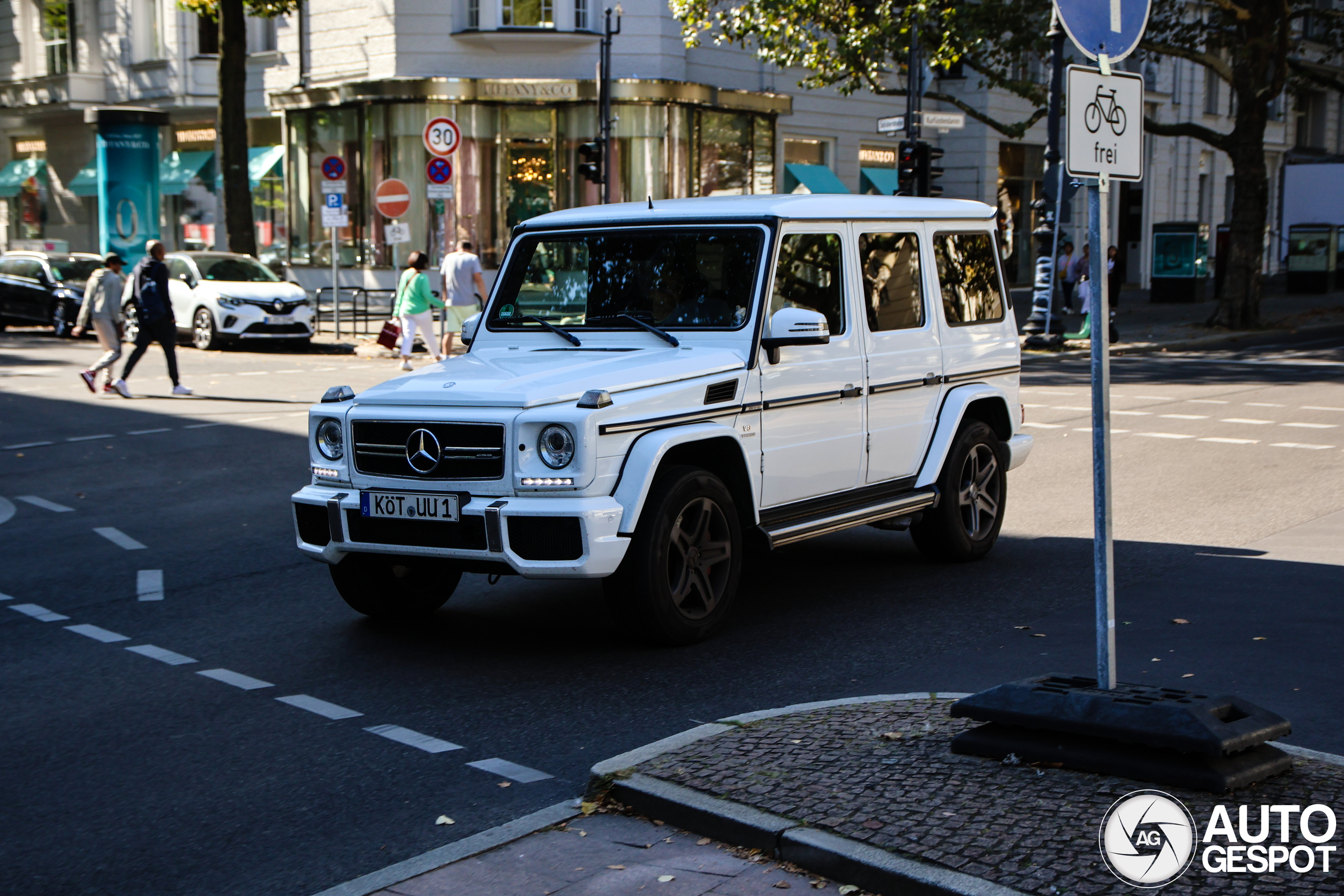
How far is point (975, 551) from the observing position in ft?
27.8

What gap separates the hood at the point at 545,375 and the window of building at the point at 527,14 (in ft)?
91.1

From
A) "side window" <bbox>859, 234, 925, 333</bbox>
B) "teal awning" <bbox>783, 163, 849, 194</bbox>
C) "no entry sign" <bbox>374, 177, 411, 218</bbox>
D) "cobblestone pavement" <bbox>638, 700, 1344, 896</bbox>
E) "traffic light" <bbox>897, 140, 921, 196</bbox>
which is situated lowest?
"cobblestone pavement" <bbox>638, 700, 1344, 896</bbox>

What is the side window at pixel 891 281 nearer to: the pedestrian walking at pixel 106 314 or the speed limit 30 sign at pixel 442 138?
the pedestrian walking at pixel 106 314

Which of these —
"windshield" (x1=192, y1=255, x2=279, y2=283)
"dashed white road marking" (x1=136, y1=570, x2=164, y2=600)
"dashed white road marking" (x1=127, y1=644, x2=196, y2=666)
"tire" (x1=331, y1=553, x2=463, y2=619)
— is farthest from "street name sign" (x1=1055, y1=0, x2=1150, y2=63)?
"windshield" (x1=192, y1=255, x2=279, y2=283)

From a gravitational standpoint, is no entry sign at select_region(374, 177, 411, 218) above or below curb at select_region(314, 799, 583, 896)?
above

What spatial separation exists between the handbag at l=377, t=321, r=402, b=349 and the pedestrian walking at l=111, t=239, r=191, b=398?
4899 millimetres

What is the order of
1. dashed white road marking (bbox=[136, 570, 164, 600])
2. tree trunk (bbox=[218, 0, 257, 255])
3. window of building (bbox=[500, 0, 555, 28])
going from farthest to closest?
1. window of building (bbox=[500, 0, 555, 28])
2. tree trunk (bbox=[218, 0, 257, 255])
3. dashed white road marking (bbox=[136, 570, 164, 600])

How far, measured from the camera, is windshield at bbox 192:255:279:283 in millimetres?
25406

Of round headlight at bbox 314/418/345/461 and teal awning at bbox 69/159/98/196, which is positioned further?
teal awning at bbox 69/159/98/196

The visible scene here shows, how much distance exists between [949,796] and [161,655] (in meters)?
3.91

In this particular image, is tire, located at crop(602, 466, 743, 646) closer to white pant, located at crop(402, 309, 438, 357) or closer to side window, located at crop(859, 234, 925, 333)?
side window, located at crop(859, 234, 925, 333)

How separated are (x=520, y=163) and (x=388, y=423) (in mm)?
28307

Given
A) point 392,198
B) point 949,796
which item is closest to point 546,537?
point 949,796

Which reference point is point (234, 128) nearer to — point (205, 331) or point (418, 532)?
point (205, 331)
